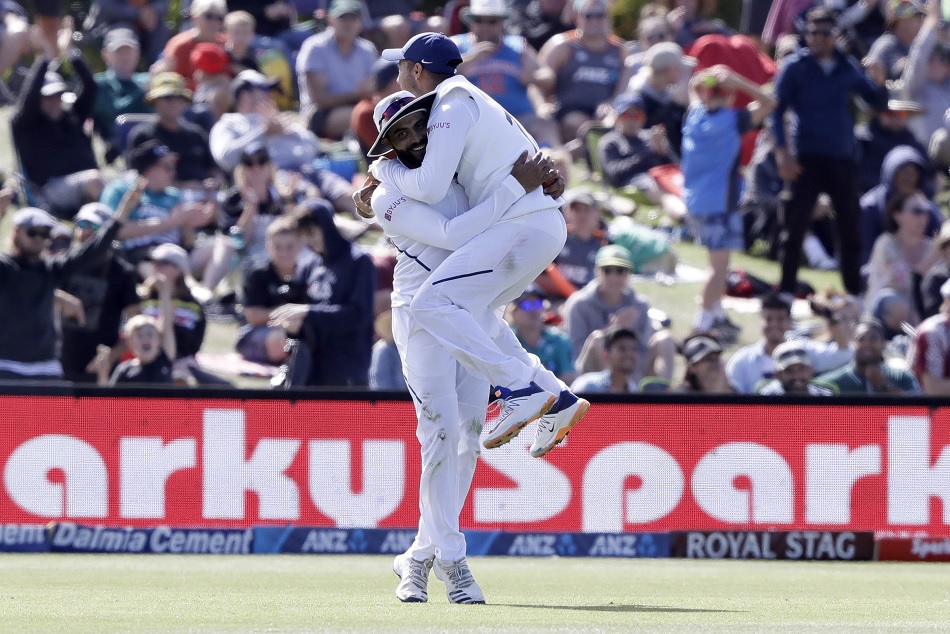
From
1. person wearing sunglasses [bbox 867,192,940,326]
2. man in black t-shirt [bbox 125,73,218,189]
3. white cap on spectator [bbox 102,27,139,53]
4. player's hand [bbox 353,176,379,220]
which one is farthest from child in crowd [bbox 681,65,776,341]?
player's hand [bbox 353,176,379,220]

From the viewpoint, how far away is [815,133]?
14.2 metres

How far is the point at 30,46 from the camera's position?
1700 cm

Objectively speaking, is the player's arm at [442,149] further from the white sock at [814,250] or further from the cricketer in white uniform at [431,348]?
the white sock at [814,250]

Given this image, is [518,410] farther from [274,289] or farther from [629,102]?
[629,102]

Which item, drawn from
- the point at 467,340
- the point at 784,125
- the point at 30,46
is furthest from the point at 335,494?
the point at 30,46

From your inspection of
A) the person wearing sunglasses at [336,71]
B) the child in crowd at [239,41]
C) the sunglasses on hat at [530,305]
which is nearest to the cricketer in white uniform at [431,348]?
the sunglasses on hat at [530,305]

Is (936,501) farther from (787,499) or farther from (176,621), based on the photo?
(176,621)

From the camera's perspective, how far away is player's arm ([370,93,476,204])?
6547mm

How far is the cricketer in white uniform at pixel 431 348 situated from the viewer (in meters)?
6.72

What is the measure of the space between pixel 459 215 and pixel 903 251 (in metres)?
8.36

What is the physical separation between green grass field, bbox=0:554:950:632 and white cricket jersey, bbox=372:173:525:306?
1.51 m

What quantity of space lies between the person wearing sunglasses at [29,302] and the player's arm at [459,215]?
4961 mm

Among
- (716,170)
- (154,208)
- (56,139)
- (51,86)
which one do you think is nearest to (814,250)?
(716,170)

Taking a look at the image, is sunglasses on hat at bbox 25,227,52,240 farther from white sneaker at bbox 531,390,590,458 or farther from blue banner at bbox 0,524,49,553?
white sneaker at bbox 531,390,590,458
